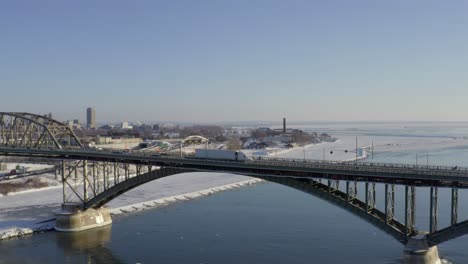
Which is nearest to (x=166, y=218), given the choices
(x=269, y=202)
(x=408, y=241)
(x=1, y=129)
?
(x=269, y=202)

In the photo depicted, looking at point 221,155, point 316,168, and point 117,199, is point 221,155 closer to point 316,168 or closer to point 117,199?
point 316,168

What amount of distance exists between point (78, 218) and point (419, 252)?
107 feet

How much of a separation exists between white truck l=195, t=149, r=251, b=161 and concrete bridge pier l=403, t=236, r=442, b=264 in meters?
15.9

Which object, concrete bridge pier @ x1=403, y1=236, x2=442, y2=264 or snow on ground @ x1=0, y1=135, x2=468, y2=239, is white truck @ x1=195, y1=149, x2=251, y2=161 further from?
concrete bridge pier @ x1=403, y1=236, x2=442, y2=264

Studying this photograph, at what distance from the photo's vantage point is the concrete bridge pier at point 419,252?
3234cm

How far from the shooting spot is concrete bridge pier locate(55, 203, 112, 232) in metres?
50.5

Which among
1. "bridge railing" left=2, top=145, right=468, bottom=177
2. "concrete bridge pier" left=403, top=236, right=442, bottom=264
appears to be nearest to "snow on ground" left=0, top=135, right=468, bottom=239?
"bridge railing" left=2, top=145, right=468, bottom=177

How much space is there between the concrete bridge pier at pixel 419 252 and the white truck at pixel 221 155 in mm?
15939

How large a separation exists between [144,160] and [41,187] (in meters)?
30.9

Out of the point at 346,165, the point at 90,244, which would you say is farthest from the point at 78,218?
the point at 346,165

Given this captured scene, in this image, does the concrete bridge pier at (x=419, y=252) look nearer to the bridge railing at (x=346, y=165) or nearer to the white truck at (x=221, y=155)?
the bridge railing at (x=346, y=165)

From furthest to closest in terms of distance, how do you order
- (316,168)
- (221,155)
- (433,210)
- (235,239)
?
(221,155)
(235,239)
(316,168)
(433,210)

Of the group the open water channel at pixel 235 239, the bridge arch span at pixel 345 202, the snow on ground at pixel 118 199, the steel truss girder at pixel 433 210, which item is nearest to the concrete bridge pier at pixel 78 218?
the open water channel at pixel 235 239

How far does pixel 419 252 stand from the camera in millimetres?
32438
